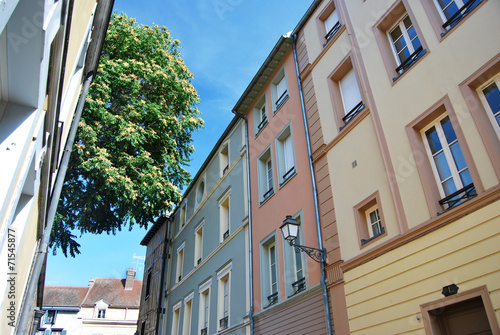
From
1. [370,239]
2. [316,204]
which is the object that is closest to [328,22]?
[316,204]

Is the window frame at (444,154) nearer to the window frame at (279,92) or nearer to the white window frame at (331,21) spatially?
the white window frame at (331,21)

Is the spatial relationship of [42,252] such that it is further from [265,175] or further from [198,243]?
[198,243]

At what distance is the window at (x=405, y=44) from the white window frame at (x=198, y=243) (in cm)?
1156

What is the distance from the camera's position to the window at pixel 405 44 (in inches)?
317

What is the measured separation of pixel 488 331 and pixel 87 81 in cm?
923

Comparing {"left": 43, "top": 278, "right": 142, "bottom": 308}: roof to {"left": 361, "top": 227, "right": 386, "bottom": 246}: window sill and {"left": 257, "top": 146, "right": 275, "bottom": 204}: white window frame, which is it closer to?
{"left": 257, "top": 146, "right": 275, "bottom": 204}: white window frame

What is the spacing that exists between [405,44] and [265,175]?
627 cm

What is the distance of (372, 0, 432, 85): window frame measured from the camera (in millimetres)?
7852

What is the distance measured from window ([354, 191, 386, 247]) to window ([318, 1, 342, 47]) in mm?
5084

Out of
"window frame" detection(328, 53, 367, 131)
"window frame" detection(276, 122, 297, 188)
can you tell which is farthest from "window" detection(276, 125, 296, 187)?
"window frame" detection(328, 53, 367, 131)

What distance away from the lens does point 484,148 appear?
19.9ft

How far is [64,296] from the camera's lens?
137 ft

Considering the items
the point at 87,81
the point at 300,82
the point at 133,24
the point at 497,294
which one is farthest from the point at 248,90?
the point at 497,294

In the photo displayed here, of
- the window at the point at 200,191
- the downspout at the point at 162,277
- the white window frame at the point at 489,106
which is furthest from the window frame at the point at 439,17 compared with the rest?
the downspout at the point at 162,277
